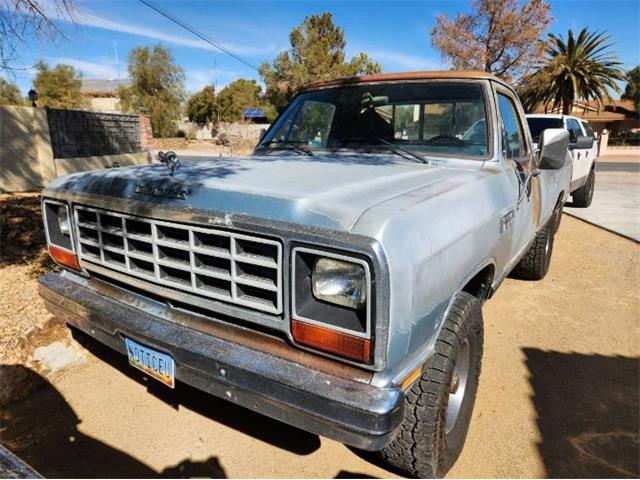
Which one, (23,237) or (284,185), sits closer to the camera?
(284,185)

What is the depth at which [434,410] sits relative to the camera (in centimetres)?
201

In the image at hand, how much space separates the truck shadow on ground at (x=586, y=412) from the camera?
2402mm

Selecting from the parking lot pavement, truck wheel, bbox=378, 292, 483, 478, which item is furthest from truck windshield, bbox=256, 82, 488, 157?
the parking lot pavement

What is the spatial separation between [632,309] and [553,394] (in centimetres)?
201

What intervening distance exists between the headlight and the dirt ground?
117 centimetres

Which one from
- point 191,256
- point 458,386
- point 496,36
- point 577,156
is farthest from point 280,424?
point 496,36

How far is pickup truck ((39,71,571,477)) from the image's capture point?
1660mm

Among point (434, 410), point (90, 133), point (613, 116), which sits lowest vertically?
point (434, 410)

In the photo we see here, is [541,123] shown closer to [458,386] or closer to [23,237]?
[458,386]

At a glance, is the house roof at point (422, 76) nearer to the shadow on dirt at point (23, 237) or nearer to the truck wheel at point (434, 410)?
the truck wheel at point (434, 410)

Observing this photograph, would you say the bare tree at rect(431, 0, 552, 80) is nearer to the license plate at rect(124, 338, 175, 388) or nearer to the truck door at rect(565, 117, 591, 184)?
the truck door at rect(565, 117, 591, 184)

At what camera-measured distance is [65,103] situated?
1187 inches

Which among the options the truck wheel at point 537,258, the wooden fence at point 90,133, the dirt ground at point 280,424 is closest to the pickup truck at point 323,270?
the dirt ground at point 280,424

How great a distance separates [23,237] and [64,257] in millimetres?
3169
